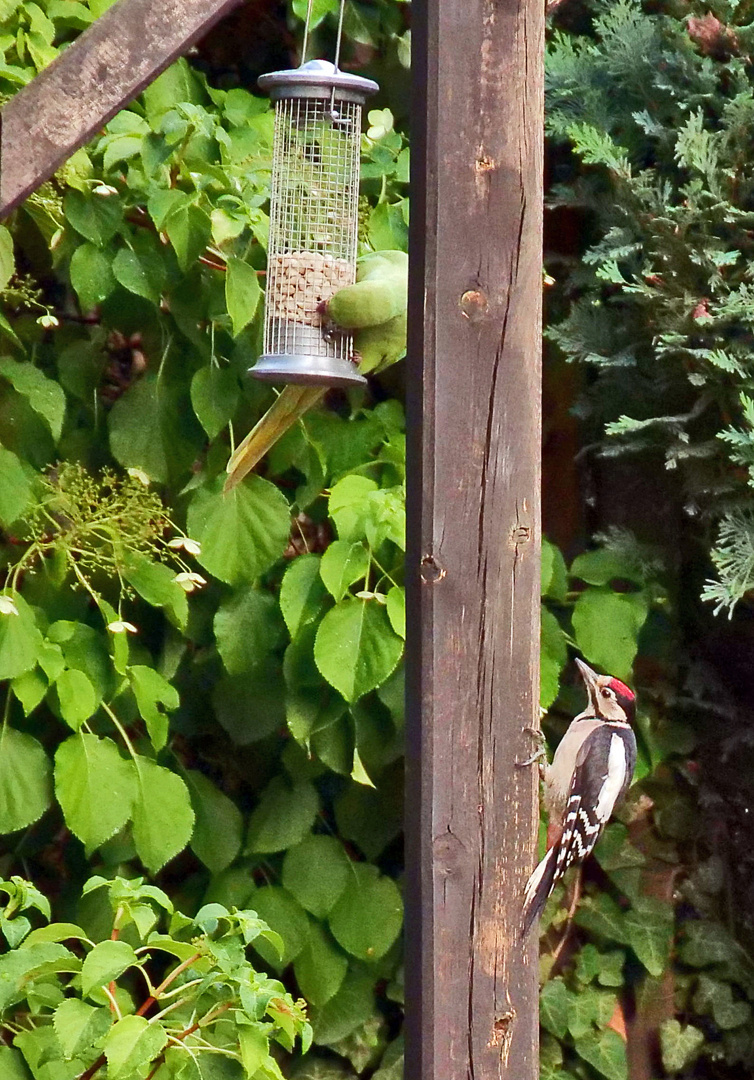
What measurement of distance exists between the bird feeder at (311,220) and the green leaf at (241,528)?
406mm

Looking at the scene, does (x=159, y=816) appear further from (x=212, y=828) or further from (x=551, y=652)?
(x=551, y=652)

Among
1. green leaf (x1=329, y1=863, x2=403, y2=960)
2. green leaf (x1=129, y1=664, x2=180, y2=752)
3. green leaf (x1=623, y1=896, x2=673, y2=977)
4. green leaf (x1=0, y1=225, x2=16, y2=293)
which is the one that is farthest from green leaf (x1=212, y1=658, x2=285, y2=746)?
green leaf (x1=623, y1=896, x2=673, y2=977)

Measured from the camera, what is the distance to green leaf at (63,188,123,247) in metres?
2.00

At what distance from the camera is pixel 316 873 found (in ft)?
7.43

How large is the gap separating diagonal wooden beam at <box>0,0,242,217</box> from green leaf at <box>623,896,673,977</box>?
1937 millimetres

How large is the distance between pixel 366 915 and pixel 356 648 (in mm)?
532

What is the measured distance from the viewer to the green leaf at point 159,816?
2.01m

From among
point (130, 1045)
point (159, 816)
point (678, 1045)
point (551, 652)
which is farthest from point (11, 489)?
point (678, 1045)

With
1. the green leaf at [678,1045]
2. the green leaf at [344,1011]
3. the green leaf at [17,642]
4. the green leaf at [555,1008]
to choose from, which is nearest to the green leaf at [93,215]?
the green leaf at [17,642]

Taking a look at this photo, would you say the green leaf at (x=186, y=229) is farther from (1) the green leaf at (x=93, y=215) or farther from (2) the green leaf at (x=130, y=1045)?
(2) the green leaf at (x=130, y=1045)

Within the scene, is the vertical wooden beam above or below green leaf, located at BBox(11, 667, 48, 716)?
above

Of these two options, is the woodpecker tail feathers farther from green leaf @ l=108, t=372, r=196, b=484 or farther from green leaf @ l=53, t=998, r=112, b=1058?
green leaf @ l=108, t=372, r=196, b=484

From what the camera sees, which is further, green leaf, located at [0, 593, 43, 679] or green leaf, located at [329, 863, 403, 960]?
green leaf, located at [329, 863, 403, 960]

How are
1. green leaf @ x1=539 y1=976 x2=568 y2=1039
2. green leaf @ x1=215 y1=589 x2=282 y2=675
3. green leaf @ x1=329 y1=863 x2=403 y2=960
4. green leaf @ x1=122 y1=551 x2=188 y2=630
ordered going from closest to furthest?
green leaf @ x1=122 y1=551 x2=188 y2=630, green leaf @ x1=215 y1=589 x2=282 y2=675, green leaf @ x1=329 y1=863 x2=403 y2=960, green leaf @ x1=539 y1=976 x2=568 y2=1039
